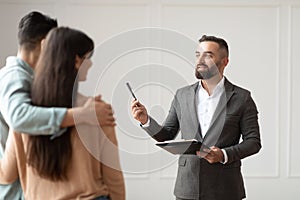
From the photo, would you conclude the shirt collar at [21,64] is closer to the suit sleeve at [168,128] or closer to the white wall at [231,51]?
Answer: the suit sleeve at [168,128]

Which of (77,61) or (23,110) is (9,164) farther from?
(77,61)

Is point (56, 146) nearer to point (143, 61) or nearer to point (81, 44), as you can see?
point (81, 44)

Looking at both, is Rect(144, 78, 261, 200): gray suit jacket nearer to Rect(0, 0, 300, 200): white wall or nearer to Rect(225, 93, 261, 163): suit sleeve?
Rect(225, 93, 261, 163): suit sleeve

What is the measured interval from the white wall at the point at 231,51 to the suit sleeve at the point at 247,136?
1863 mm

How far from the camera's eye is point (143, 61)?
15.8 feet

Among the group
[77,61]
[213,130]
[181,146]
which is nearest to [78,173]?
[77,61]

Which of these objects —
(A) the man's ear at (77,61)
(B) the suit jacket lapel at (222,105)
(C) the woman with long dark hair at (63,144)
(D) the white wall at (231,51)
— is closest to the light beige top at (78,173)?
(C) the woman with long dark hair at (63,144)

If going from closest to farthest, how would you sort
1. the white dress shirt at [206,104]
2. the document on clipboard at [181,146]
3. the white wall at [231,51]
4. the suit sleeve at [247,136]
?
the document on clipboard at [181,146] → the suit sleeve at [247,136] → the white dress shirt at [206,104] → the white wall at [231,51]

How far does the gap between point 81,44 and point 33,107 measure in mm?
231

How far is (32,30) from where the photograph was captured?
1.79 m

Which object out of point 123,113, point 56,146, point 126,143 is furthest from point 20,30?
point 126,143

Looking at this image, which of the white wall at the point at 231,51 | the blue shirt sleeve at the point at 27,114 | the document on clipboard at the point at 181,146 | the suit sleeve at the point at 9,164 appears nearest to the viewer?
the blue shirt sleeve at the point at 27,114

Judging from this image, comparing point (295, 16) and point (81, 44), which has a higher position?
point (295, 16)

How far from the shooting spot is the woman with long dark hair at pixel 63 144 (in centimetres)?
159
